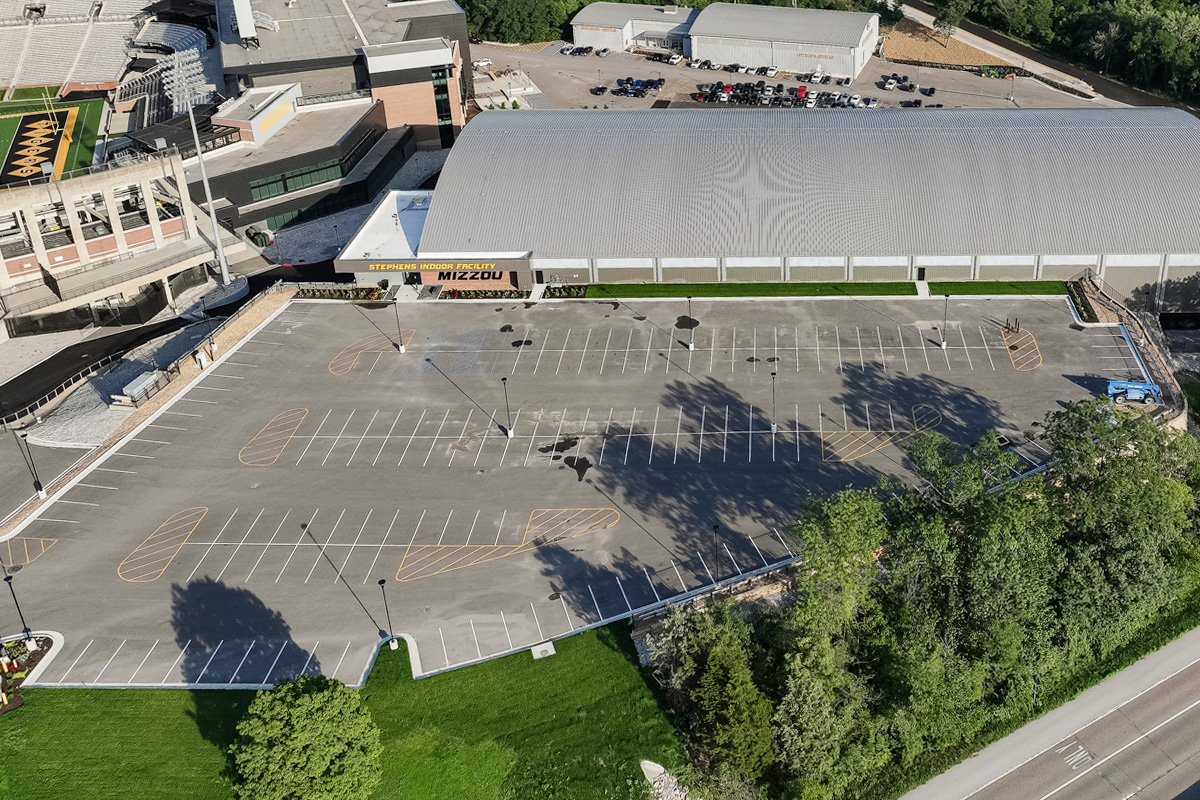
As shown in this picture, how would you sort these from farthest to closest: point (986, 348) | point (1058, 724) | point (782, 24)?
point (782, 24) < point (986, 348) < point (1058, 724)

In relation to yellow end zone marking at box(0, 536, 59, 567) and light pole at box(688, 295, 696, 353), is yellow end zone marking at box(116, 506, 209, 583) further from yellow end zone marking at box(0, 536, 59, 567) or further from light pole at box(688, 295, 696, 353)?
light pole at box(688, 295, 696, 353)

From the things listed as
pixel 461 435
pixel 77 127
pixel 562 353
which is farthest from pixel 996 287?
pixel 77 127

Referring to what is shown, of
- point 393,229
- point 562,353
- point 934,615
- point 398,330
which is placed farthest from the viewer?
point 393,229

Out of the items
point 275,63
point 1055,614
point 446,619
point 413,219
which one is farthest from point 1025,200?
point 275,63

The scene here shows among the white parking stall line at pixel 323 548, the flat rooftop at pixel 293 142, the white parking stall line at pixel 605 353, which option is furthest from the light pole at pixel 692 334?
the flat rooftop at pixel 293 142

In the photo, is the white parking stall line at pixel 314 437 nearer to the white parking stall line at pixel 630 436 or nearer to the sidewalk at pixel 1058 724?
the white parking stall line at pixel 630 436

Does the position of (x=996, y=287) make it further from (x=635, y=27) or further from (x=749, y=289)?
(x=635, y=27)

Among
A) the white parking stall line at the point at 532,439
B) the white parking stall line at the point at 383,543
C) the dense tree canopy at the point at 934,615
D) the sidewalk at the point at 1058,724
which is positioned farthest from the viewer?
the white parking stall line at the point at 532,439

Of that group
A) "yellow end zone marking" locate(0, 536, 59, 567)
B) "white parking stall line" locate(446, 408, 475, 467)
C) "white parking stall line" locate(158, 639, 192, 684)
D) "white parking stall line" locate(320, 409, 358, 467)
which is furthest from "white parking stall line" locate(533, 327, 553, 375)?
"yellow end zone marking" locate(0, 536, 59, 567)
